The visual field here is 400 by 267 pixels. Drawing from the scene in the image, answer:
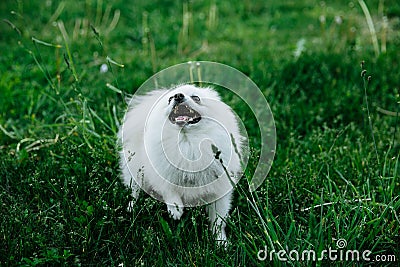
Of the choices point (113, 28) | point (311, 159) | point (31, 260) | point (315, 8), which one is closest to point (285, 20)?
point (315, 8)

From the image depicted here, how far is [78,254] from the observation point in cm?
250

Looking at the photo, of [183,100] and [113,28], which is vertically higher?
[113,28]

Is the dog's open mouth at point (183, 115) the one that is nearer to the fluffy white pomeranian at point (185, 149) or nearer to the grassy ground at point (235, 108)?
the fluffy white pomeranian at point (185, 149)

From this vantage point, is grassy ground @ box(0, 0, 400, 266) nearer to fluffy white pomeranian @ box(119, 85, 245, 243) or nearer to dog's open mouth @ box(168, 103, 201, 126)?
fluffy white pomeranian @ box(119, 85, 245, 243)

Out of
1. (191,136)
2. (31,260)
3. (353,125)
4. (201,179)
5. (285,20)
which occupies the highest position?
(285,20)

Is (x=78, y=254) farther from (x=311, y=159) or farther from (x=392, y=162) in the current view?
(x=392, y=162)

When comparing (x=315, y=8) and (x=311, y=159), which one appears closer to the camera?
(x=311, y=159)

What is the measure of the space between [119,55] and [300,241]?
352cm

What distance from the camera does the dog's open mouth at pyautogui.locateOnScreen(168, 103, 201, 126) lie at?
2.39m

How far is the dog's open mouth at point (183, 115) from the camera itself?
239 centimetres

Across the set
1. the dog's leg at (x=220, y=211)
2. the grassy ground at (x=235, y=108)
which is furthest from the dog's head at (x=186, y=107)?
the dog's leg at (x=220, y=211)

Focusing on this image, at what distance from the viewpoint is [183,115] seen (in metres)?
2.40

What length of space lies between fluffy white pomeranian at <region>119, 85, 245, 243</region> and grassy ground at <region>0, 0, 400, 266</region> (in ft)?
0.33

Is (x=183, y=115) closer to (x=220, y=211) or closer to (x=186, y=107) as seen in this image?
(x=186, y=107)
